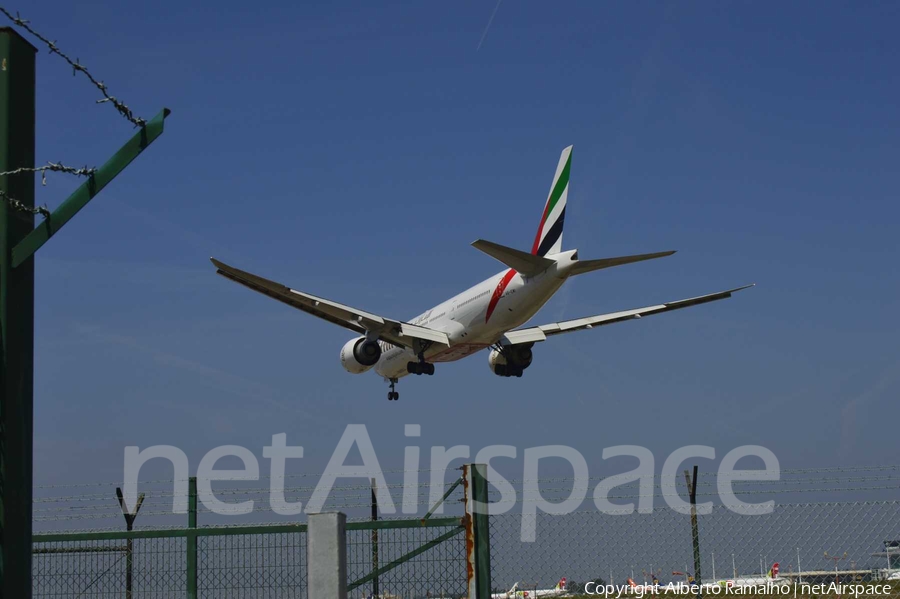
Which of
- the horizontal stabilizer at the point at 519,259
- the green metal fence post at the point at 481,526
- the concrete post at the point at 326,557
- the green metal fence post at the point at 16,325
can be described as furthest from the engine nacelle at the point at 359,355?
the concrete post at the point at 326,557

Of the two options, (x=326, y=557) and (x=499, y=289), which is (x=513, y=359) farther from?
(x=326, y=557)

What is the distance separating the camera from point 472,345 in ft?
125

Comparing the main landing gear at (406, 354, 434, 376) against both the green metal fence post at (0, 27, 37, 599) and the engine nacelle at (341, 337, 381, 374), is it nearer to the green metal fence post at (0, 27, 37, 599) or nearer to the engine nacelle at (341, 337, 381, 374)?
the engine nacelle at (341, 337, 381, 374)

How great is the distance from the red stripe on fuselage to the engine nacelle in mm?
5041

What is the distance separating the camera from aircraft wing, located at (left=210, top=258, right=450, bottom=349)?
33969mm

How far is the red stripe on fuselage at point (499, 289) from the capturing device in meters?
34.7

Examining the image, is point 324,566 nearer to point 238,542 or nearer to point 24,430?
point 238,542

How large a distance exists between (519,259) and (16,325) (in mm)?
25557

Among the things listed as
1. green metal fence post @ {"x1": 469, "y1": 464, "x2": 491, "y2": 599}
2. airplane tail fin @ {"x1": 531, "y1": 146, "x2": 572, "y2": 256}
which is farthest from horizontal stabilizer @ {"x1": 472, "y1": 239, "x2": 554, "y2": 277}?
green metal fence post @ {"x1": 469, "y1": 464, "x2": 491, "y2": 599}

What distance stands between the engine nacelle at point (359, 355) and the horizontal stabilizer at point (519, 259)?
706 cm

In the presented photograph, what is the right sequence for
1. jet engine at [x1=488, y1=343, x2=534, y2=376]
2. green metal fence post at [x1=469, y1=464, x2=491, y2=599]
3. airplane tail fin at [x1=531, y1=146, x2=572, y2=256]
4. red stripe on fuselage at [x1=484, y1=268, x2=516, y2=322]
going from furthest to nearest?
jet engine at [x1=488, y1=343, x2=534, y2=376]
airplane tail fin at [x1=531, y1=146, x2=572, y2=256]
red stripe on fuselage at [x1=484, y1=268, x2=516, y2=322]
green metal fence post at [x1=469, y1=464, x2=491, y2=599]

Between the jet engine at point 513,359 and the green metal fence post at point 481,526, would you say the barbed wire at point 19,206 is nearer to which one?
the green metal fence post at point 481,526

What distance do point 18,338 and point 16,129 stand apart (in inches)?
69.7

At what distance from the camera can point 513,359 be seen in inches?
1560
